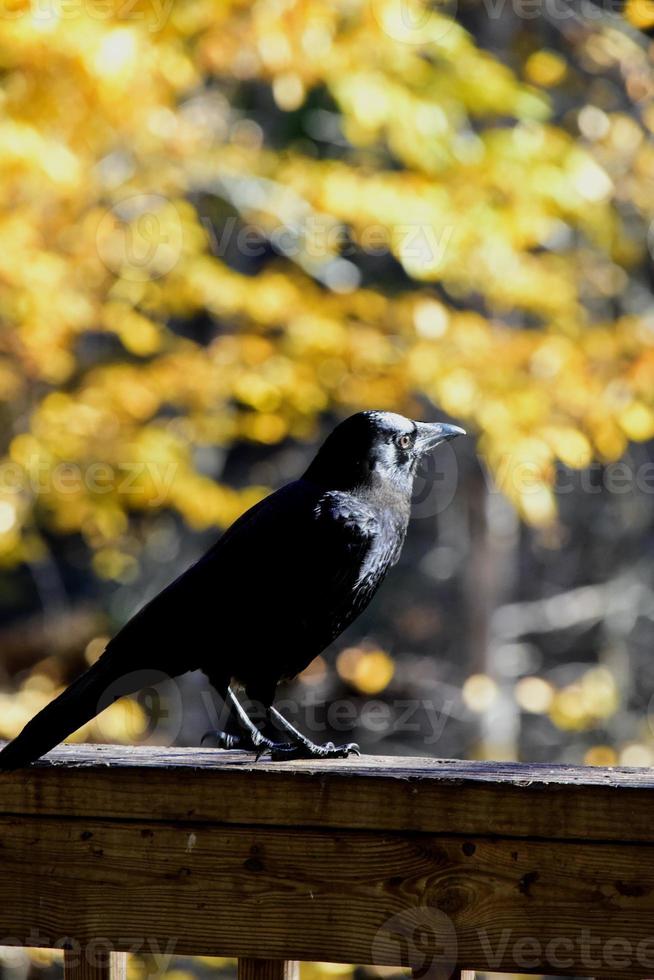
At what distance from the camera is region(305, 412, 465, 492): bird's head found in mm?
3006

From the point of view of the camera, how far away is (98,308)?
21.7 feet

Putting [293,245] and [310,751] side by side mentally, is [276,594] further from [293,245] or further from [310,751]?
[293,245]

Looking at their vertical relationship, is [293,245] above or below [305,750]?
below

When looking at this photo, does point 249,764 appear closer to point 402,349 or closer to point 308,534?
point 308,534

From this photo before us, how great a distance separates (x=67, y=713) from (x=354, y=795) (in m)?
0.63

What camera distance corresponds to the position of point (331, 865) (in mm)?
1640

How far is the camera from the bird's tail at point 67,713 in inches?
71.9

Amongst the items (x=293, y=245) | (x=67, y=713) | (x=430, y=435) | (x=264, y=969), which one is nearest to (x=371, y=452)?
(x=430, y=435)

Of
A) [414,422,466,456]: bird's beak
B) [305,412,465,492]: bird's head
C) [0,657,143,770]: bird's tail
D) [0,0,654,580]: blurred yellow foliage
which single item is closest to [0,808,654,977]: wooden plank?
[0,657,143,770]: bird's tail

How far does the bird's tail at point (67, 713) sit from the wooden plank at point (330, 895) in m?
0.12

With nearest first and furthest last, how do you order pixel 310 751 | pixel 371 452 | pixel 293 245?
pixel 310 751 < pixel 371 452 < pixel 293 245

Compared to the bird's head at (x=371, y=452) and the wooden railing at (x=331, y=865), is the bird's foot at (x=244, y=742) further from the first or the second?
the wooden railing at (x=331, y=865)

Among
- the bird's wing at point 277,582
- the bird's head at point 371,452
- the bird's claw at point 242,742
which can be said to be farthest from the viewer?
the bird's head at point 371,452

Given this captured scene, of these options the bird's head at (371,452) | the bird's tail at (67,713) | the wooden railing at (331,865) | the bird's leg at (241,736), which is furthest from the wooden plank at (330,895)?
the bird's head at (371,452)
